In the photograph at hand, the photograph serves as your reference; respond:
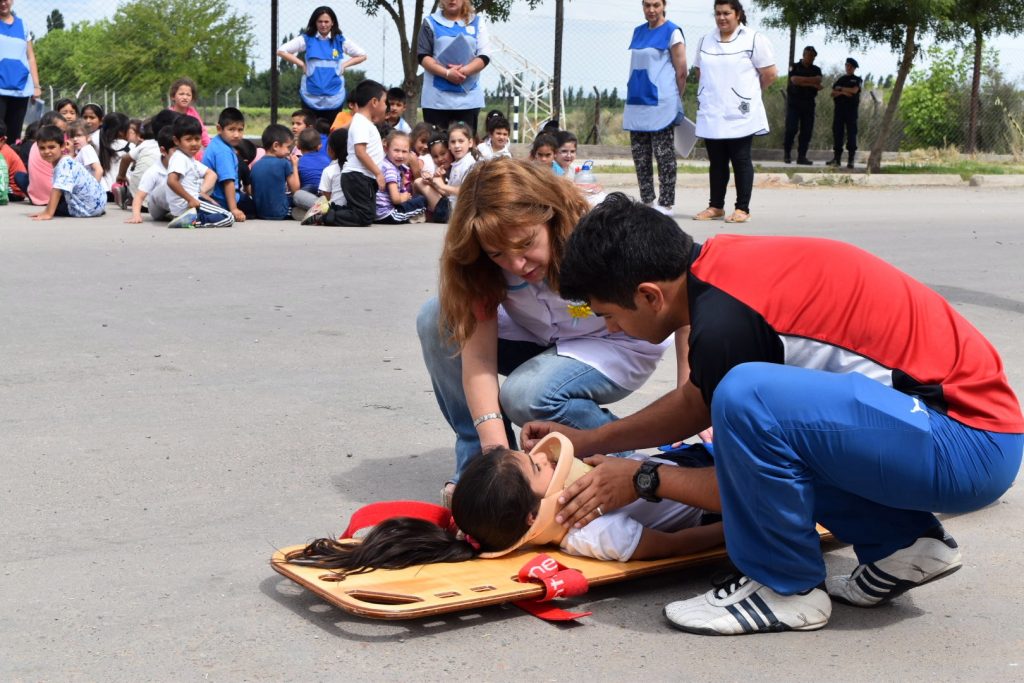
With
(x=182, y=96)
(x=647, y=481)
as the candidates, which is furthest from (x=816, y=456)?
(x=182, y=96)

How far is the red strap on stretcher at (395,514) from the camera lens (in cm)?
352

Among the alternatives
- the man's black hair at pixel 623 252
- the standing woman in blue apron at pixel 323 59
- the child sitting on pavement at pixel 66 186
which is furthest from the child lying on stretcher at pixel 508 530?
the standing woman in blue apron at pixel 323 59

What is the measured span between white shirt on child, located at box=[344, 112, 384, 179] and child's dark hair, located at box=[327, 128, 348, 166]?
723 millimetres

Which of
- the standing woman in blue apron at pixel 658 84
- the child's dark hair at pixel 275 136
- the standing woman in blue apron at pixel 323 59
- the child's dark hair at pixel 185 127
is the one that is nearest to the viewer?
the child's dark hair at pixel 185 127

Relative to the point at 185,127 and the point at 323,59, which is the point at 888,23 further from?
the point at 185,127

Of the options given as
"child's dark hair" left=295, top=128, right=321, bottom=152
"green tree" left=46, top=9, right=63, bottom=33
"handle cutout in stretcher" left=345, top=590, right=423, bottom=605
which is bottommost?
"handle cutout in stretcher" left=345, top=590, right=423, bottom=605

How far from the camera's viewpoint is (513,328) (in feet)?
13.7

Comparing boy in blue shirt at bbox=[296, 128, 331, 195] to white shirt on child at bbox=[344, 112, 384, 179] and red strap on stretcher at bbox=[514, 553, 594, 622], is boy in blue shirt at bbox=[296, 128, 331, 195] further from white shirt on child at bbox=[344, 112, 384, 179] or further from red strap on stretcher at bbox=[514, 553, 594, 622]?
red strap on stretcher at bbox=[514, 553, 594, 622]

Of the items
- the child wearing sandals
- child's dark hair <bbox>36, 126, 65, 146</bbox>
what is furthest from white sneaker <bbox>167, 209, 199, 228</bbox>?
the child wearing sandals

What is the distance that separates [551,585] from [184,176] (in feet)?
28.4

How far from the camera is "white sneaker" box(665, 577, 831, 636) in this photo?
305 cm

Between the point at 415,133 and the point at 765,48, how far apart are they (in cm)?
323

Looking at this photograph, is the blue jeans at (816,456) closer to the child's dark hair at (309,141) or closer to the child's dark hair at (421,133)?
the child's dark hair at (421,133)

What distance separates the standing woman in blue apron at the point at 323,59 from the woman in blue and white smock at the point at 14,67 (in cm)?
256
